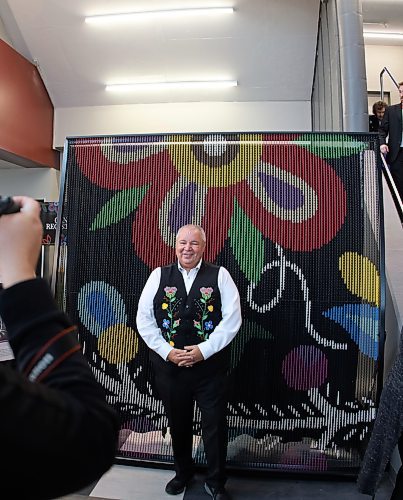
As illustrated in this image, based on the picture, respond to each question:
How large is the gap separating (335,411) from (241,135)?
74.1 inches

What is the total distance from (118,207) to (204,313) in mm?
1011

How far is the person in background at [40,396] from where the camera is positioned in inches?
17.6

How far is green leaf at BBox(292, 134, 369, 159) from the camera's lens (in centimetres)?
289

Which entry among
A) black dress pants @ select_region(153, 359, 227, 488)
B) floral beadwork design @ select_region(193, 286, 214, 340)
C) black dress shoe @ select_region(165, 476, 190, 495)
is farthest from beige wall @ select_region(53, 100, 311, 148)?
black dress shoe @ select_region(165, 476, 190, 495)

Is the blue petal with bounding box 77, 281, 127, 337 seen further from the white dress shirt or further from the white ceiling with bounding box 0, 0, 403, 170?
the white ceiling with bounding box 0, 0, 403, 170

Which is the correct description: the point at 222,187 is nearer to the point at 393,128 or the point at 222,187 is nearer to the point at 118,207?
the point at 118,207

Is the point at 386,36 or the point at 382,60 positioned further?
the point at 382,60

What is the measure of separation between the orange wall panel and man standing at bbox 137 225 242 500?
17.4ft

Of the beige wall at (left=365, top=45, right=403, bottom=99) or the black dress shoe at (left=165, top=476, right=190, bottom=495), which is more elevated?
the beige wall at (left=365, top=45, right=403, bottom=99)

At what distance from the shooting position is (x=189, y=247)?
8.50ft

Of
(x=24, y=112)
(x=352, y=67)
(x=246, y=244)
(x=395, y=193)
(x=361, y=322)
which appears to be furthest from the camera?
(x=24, y=112)

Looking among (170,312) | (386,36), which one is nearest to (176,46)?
(386,36)

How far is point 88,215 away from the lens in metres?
3.05

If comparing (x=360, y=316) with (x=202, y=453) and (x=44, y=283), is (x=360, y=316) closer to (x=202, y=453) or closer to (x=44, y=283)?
(x=202, y=453)
